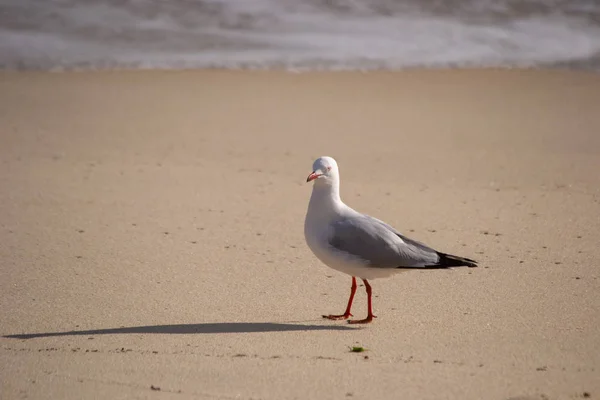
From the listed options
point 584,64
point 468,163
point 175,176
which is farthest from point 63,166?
point 584,64

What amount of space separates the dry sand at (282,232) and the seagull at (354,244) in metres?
0.31

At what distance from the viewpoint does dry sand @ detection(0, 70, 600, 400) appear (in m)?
4.26

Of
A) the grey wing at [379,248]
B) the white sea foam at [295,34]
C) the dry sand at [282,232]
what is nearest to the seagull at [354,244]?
the grey wing at [379,248]

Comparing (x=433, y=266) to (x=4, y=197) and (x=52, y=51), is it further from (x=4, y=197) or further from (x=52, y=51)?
(x=52, y=51)

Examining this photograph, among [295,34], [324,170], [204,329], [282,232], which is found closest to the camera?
[204,329]

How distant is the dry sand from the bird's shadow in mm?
16

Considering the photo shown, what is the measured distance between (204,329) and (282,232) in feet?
6.48

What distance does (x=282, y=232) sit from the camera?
6.69 metres

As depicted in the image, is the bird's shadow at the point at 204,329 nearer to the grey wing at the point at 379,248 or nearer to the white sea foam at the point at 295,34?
the grey wing at the point at 379,248

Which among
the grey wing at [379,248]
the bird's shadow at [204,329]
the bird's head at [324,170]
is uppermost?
the bird's head at [324,170]

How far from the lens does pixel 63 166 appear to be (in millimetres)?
8406

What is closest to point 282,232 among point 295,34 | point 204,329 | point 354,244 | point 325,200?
point 325,200

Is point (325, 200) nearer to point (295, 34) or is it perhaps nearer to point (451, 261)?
point (451, 261)

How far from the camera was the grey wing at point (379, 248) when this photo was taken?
4.84m
